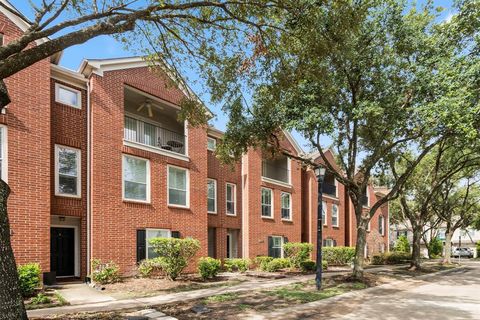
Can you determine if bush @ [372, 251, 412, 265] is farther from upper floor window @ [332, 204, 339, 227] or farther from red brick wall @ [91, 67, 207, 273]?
red brick wall @ [91, 67, 207, 273]

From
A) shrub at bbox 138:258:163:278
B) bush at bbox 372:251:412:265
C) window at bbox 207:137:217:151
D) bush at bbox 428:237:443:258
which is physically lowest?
bush at bbox 428:237:443:258

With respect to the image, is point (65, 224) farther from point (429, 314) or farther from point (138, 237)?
point (429, 314)

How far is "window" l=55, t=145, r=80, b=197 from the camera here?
1442 cm

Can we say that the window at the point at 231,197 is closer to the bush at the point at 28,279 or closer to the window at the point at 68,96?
the window at the point at 68,96

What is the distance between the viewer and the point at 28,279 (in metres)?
11.5

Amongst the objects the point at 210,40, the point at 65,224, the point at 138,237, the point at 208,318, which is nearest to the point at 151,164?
the point at 138,237

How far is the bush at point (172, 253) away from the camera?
15445 mm

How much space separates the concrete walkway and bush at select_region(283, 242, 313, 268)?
25.8 feet

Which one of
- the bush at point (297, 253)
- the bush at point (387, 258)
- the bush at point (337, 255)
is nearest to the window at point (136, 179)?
the bush at point (297, 253)

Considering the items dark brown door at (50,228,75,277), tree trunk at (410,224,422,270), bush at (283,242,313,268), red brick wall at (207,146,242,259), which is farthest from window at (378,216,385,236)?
dark brown door at (50,228,75,277)

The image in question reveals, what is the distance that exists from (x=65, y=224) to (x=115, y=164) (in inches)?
114

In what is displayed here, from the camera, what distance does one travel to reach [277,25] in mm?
9430

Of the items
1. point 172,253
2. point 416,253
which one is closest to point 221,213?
point 172,253

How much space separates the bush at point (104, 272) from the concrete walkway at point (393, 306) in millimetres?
6771
